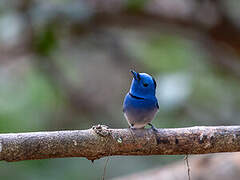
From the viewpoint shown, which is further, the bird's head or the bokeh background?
the bokeh background

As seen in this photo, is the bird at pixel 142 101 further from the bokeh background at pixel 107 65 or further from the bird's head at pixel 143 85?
the bokeh background at pixel 107 65

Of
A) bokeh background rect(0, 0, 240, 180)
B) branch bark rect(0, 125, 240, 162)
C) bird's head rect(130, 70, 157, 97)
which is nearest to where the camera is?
branch bark rect(0, 125, 240, 162)

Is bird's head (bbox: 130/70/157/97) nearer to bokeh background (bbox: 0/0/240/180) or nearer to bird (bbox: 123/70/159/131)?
bird (bbox: 123/70/159/131)

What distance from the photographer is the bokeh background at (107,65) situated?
512 centimetres

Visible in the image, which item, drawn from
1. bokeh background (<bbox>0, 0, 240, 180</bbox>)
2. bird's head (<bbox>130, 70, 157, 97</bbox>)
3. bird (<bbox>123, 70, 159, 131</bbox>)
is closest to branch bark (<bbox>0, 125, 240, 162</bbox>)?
bird (<bbox>123, 70, 159, 131</bbox>)

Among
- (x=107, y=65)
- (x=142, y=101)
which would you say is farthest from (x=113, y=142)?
(x=107, y=65)

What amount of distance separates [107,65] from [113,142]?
4482 millimetres

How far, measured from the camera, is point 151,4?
5.47 meters

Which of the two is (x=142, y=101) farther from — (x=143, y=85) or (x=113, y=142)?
(x=113, y=142)

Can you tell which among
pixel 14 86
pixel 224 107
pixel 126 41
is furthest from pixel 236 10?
pixel 14 86

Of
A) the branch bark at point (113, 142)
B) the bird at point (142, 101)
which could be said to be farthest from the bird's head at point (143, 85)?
the branch bark at point (113, 142)

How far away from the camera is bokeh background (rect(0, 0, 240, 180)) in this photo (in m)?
5.12

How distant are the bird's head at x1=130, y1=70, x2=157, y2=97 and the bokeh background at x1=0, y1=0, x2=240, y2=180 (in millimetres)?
2018

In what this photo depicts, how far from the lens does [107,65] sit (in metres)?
6.95
